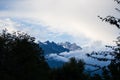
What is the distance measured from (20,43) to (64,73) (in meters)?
23.5

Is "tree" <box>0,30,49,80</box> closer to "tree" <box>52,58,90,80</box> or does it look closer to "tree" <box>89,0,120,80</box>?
"tree" <box>52,58,90,80</box>

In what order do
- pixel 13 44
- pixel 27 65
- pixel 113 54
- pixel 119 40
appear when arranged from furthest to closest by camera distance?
pixel 13 44 → pixel 27 65 → pixel 119 40 → pixel 113 54

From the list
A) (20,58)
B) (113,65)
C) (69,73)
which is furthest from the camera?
(69,73)

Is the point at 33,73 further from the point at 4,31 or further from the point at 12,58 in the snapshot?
the point at 4,31

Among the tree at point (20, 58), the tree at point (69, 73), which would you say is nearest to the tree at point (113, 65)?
the tree at point (20, 58)

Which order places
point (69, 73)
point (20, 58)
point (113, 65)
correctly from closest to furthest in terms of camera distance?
1. point (113, 65)
2. point (20, 58)
3. point (69, 73)

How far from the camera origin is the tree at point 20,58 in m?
49.2

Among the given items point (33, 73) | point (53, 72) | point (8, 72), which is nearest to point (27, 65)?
point (33, 73)

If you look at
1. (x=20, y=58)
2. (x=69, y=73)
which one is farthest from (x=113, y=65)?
(x=69, y=73)

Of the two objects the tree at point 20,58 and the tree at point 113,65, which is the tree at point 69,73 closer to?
the tree at point 20,58

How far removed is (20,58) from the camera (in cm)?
5422

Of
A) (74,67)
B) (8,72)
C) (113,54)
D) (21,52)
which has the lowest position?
(113,54)

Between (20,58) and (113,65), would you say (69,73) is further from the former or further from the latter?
(113,65)

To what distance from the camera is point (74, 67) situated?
266ft
